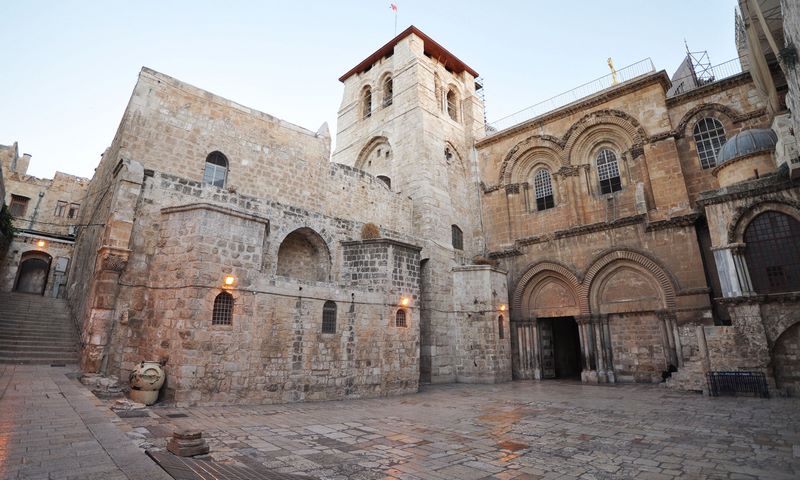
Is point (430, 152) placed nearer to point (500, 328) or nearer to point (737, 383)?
point (500, 328)

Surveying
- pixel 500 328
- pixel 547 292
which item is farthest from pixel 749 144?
pixel 500 328

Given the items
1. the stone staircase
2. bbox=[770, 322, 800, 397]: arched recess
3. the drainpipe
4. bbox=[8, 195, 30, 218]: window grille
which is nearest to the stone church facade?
bbox=[770, 322, 800, 397]: arched recess

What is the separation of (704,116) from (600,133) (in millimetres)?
3704

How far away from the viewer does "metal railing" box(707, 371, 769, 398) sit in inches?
414

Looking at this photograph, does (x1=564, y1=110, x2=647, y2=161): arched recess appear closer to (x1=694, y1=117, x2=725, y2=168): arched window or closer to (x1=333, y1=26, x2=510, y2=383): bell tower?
(x1=694, y1=117, x2=725, y2=168): arched window

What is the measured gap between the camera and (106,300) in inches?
371

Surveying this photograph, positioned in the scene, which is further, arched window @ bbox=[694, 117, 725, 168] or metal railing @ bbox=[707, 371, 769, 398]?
arched window @ bbox=[694, 117, 725, 168]

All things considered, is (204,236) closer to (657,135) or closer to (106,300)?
(106,300)

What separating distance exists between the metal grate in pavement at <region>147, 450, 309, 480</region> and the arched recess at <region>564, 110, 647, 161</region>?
17.6m

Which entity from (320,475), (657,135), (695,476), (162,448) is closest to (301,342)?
(162,448)

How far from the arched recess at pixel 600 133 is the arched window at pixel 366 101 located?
1208cm

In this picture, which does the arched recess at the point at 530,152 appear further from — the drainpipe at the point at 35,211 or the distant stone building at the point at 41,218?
the drainpipe at the point at 35,211

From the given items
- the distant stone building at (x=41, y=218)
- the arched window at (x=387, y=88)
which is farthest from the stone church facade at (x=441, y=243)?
the distant stone building at (x=41, y=218)

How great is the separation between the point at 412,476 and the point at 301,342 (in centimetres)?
637
